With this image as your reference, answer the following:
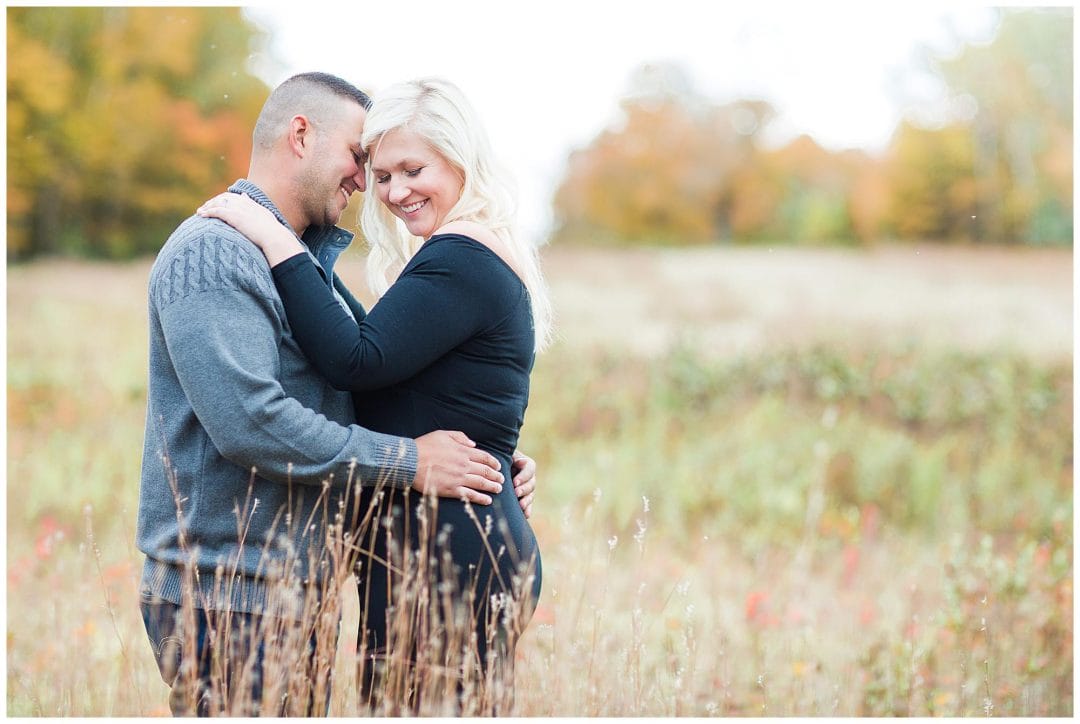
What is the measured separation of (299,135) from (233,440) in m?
0.94

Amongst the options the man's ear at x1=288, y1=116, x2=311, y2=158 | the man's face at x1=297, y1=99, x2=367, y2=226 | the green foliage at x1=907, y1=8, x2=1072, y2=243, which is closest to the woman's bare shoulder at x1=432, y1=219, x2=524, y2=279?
the man's face at x1=297, y1=99, x2=367, y2=226

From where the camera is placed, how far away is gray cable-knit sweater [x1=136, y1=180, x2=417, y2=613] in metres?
2.48

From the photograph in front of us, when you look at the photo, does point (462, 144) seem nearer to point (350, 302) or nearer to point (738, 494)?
point (350, 302)

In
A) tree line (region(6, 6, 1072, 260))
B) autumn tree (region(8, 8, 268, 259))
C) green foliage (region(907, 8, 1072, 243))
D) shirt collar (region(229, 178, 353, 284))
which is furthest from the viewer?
autumn tree (region(8, 8, 268, 259))

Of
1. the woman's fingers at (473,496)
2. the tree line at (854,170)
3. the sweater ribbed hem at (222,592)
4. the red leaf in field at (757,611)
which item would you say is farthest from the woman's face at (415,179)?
the tree line at (854,170)

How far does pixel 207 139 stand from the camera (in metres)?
16.0

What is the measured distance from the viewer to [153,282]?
2613 millimetres

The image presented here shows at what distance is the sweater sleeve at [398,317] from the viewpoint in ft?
8.34

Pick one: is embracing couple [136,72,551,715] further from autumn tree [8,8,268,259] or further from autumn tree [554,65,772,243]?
autumn tree [554,65,772,243]

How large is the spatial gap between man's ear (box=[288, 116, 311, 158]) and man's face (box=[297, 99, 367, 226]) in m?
0.02

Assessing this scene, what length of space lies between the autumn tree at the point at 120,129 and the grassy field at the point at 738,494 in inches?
86.4

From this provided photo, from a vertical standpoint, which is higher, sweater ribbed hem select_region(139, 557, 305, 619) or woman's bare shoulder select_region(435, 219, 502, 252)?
woman's bare shoulder select_region(435, 219, 502, 252)

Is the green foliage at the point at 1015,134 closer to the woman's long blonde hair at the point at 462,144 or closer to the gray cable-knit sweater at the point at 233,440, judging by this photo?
the woman's long blonde hair at the point at 462,144

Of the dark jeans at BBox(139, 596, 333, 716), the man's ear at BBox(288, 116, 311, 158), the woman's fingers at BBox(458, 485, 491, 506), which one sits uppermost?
the man's ear at BBox(288, 116, 311, 158)
